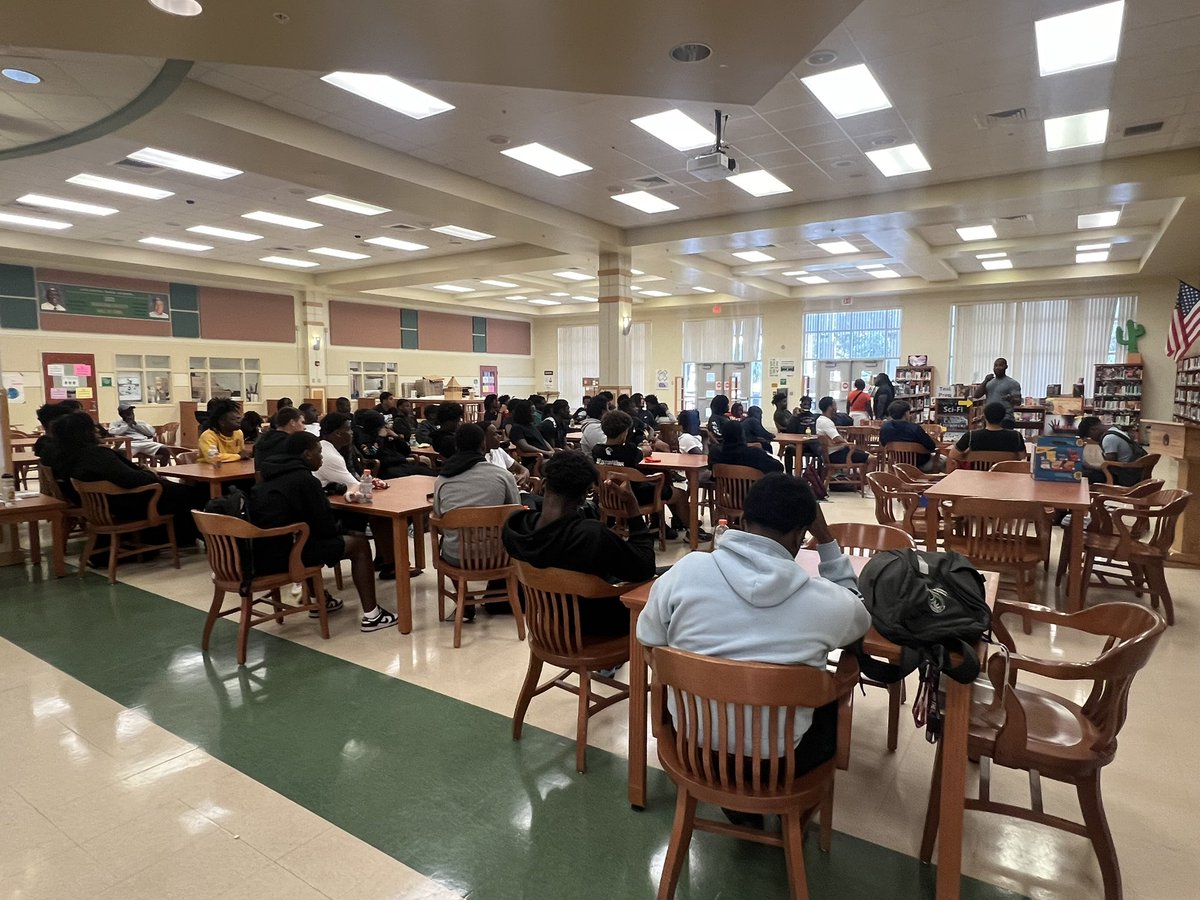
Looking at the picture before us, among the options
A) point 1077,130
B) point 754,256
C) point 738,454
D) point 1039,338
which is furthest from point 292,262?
point 1039,338

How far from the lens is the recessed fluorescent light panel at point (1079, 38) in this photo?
4098 millimetres

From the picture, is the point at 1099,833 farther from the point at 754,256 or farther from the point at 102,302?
the point at 102,302

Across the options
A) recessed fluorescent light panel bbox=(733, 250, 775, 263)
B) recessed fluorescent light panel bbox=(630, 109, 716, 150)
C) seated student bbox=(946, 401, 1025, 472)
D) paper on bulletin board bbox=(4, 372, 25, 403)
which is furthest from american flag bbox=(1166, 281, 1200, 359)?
paper on bulletin board bbox=(4, 372, 25, 403)

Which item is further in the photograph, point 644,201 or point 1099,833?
point 644,201

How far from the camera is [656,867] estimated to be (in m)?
2.05

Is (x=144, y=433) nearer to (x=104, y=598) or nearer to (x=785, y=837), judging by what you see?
(x=104, y=598)

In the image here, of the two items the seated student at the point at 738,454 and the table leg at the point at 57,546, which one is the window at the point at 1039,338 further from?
the table leg at the point at 57,546

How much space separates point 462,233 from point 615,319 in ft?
8.78

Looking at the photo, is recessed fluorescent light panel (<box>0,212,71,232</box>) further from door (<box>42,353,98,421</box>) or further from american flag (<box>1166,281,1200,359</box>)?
american flag (<box>1166,281,1200,359</box>)

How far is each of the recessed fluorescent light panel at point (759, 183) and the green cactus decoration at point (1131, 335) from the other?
9024mm

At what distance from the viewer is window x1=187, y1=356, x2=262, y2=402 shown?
12852mm

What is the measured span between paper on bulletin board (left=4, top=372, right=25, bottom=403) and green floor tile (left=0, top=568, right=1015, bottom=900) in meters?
8.86

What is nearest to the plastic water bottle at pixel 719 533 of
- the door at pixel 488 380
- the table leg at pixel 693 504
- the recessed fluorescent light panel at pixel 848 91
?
the table leg at pixel 693 504

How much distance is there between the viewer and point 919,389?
47.2ft
